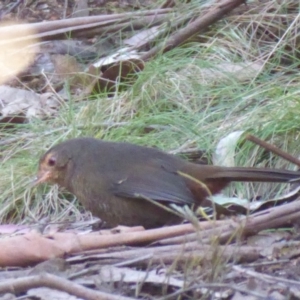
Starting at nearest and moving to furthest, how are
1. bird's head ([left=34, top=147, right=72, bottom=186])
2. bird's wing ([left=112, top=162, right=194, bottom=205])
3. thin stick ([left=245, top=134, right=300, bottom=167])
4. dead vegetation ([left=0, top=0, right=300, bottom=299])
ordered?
dead vegetation ([left=0, top=0, right=300, bottom=299]), thin stick ([left=245, top=134, right=300, bottom=167]), bird's wing ([left=112, top=162, right=194, bottom=205]), bird's head ([left=34, top=147, right=72, bottom=186])

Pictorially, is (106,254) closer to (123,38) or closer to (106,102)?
(106,102)

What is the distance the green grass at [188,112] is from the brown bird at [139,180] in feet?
1.81

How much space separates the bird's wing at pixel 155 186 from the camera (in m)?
3.66

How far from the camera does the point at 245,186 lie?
427cm

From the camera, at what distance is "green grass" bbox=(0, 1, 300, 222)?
462 cm

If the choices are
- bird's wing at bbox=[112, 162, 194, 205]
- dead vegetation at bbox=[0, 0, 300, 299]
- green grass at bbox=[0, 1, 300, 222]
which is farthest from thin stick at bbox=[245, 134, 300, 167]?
green grass at bbox=[0, 1, 300, 222]

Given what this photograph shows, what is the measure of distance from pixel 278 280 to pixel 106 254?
737 millimetres

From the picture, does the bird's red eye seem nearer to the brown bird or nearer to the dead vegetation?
the brown bird

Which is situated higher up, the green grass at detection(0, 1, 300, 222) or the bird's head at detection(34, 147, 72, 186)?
the bird's head at detection(34, 147, 72, 186)

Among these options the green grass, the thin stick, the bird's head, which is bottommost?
the green grass

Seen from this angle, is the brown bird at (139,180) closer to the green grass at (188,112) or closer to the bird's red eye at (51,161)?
the bird's red eye at (51,161)

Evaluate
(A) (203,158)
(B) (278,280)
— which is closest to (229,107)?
(A) (203,158)

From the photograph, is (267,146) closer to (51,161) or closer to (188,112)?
(51,161)

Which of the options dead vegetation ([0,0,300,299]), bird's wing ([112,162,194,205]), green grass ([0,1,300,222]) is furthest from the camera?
green grass ([0,1,300,222])
